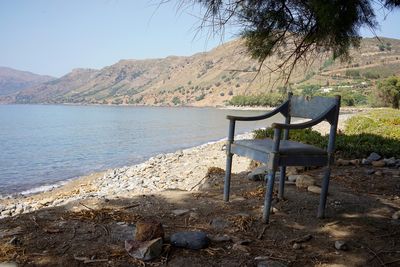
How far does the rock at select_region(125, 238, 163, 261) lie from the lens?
2684 mm

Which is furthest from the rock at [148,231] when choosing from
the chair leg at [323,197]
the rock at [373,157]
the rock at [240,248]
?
the rock at [373,157]

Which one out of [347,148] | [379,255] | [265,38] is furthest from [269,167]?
[347,148]

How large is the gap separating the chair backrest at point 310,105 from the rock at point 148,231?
78.4 inches

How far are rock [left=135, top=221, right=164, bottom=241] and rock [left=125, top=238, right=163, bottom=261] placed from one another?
0.20ft

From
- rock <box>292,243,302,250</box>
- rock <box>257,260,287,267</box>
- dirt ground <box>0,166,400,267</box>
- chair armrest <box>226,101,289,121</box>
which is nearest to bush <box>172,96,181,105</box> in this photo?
dirt ground <box>0,166,400,267</box>

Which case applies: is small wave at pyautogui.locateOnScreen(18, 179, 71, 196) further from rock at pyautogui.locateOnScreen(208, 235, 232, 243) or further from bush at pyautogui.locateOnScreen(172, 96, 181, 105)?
bush at pyautogui.locateOnScreen(172, 96, 181, 105)

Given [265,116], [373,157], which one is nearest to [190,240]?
[265,116]

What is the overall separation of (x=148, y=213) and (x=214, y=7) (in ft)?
7.58

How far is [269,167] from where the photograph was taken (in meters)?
3.36

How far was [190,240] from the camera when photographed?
2.91m

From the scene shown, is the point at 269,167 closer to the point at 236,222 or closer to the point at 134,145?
the point at 236,222

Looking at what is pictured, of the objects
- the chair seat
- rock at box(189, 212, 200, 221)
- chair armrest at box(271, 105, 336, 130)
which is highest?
chair armrest at box(271, 105, 336, 130)

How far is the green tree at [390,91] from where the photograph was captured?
3968cm

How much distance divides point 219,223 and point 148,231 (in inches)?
35.0
